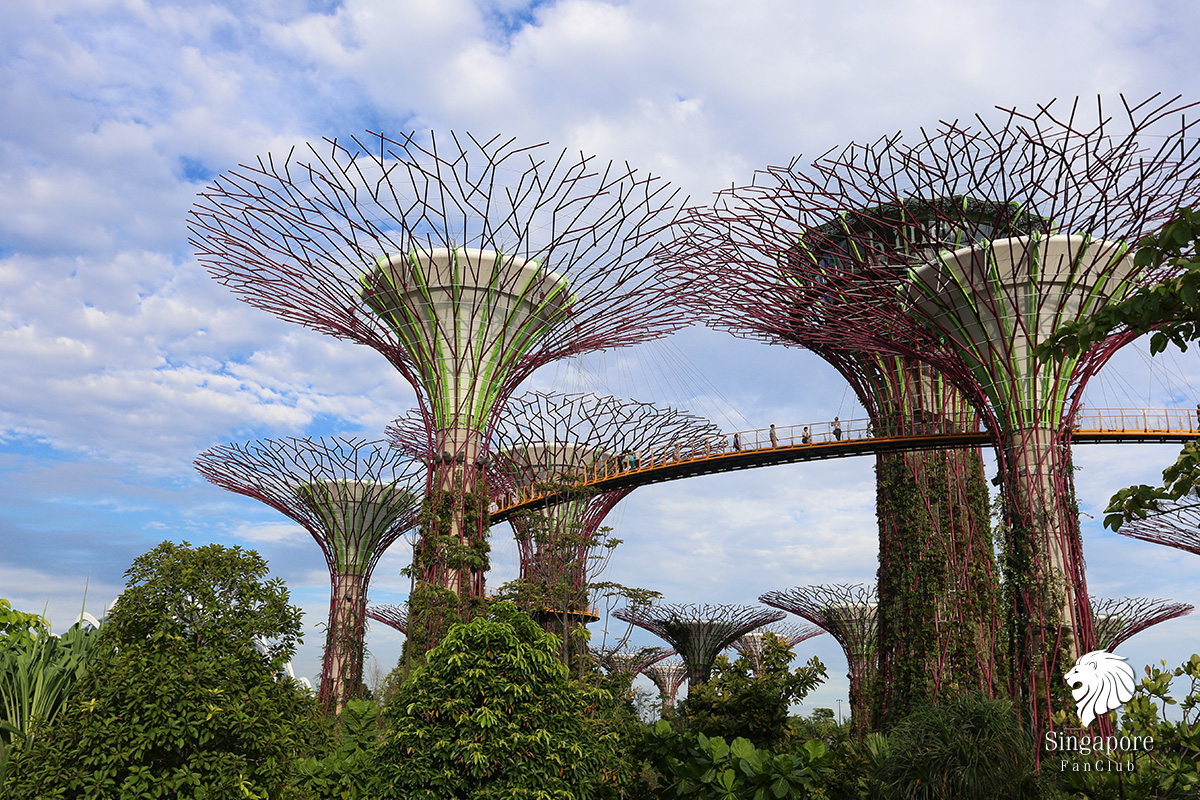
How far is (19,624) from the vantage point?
45.2 ft

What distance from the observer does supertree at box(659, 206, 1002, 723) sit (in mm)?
18266

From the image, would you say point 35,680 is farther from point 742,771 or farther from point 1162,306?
point 1162,306

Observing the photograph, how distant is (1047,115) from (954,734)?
873cm

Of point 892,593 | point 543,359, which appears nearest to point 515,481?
point 543,359

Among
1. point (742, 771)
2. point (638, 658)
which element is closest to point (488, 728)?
point (742, 771)

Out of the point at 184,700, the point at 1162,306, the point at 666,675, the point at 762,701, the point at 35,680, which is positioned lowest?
the point at 666,675

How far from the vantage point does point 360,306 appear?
18406 mm

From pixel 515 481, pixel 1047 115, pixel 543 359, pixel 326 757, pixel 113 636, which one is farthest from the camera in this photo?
pixel 515 481

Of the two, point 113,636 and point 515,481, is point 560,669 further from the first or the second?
point 515,481

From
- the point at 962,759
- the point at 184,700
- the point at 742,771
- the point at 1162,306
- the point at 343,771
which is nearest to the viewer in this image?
the point at 1162,306

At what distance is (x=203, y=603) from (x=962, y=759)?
22.7 feet

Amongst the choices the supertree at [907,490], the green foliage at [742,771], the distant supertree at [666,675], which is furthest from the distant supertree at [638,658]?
the green foliage at [742,771]

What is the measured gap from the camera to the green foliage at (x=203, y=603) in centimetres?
809

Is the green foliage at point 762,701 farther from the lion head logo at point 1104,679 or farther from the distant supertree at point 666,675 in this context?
the distant supertree at point 666,675
